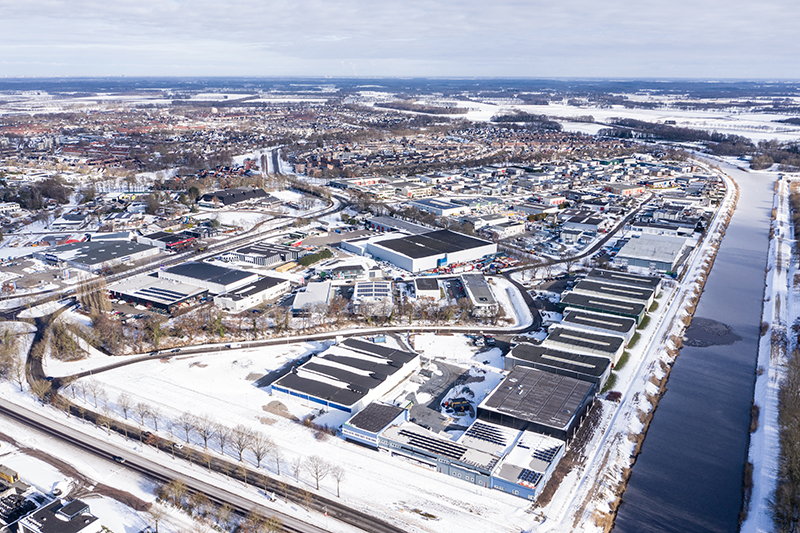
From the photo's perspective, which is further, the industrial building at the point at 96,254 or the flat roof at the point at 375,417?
the industrial building at the point at 96,254

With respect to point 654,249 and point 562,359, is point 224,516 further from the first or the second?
point 654,249

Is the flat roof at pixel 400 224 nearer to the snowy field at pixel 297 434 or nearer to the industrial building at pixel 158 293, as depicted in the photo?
the industrial building at pixel 158 293

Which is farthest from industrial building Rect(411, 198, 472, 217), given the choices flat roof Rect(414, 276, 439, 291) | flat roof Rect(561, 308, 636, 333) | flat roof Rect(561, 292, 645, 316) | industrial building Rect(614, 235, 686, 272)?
flat roof Rect(561, 308, 636, 333)

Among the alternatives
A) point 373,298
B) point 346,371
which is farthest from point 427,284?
point 346,371

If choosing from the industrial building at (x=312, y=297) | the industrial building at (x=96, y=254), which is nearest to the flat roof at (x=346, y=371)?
the industrial building at (x=312, y=297)

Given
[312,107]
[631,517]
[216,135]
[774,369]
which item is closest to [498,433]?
[631,517]
